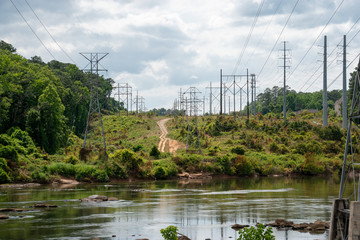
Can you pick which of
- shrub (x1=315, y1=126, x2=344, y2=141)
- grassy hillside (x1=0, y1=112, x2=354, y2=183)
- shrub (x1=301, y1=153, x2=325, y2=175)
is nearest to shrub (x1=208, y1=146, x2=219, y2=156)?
grassy hillside (x1=0, y1=112, x2=354, y2=183)

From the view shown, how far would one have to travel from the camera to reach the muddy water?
95.0 feet

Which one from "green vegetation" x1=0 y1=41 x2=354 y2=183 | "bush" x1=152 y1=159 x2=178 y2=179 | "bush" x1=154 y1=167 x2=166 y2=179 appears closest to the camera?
"green vegetation" x1=0 y1=41 x2=354 y2=183

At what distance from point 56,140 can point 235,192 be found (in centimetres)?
3817

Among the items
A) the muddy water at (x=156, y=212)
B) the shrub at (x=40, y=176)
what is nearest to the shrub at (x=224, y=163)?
the muddy water at (x=156, y=212)

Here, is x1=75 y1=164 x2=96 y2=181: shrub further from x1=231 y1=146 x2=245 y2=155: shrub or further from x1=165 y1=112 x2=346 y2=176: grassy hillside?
x1=231 y1=146 x2=245 y2=155: shrub

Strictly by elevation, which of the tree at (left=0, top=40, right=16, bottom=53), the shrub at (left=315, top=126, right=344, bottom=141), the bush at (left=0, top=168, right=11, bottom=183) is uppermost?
the tree at (left=0, top=40, right=16, bottom=53)

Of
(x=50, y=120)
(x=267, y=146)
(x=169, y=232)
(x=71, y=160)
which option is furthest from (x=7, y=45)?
(x=169, y=232)

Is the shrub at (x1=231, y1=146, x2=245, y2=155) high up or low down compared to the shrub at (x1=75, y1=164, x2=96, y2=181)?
up

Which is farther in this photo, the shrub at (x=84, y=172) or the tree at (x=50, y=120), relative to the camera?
the tree at (x=50, y=120)

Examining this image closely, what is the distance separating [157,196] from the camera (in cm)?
4956

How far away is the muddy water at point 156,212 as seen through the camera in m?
29.0

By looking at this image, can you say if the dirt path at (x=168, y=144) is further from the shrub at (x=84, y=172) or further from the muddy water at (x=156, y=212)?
the muddy water at (x=156, y=212)

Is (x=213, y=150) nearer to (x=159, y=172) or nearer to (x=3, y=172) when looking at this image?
(x=159, y=172)

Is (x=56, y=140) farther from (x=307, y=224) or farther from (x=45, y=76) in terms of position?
(x=307, y=224)
